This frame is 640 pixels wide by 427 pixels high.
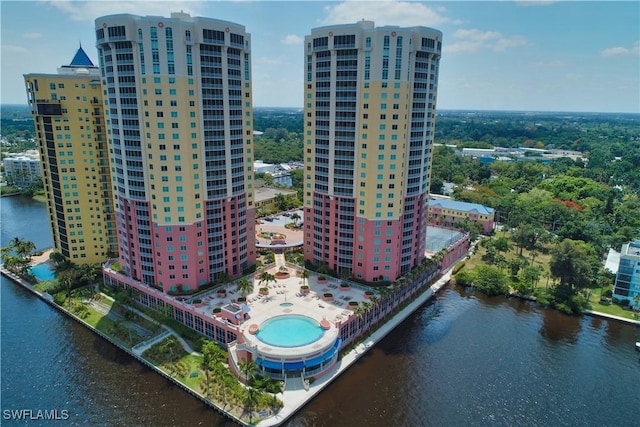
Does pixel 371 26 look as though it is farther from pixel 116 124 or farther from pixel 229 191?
pixel 116 124

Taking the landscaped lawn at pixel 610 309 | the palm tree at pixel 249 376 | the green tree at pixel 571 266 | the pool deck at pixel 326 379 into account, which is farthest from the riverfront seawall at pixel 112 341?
the landscaped lawn at pixel 610 309

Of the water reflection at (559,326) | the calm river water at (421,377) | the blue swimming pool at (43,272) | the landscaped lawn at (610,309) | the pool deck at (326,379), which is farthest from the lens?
the blue swimming pool at (43,272)

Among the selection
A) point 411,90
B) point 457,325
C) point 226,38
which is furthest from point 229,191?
point 457,325

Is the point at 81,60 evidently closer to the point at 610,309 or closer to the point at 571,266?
the point at 571,266

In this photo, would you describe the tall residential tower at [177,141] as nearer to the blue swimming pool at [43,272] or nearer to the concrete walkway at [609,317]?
the blue swimming pool at [43,272]

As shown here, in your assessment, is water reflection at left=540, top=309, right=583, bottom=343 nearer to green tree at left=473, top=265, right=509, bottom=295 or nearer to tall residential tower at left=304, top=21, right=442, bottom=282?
green tree at left=473, top=265, right=509, bottom=295
